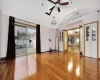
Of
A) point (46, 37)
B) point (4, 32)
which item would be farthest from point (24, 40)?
point (46, 37)

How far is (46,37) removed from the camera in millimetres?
8719

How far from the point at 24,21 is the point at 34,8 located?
156 centimetres

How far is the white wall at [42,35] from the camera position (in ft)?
16.3

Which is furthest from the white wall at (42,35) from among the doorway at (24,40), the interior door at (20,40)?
the interior door at (20,40)

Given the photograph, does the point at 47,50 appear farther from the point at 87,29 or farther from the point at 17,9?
the point at 17,9

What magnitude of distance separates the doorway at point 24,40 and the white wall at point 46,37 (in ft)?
2.56

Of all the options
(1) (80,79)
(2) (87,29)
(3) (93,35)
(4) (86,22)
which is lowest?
(1) (80,79)

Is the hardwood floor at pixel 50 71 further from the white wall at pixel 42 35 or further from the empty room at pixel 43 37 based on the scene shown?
the white wall at pixel 42 35

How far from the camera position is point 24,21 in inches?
260

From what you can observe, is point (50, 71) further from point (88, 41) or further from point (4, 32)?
point (88, 41)

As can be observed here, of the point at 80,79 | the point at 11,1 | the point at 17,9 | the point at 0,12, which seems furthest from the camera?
the point at 17,9

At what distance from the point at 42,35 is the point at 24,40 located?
1.90m

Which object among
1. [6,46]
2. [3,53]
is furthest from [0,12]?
[3,53]

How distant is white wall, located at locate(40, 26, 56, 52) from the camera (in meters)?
8.31
